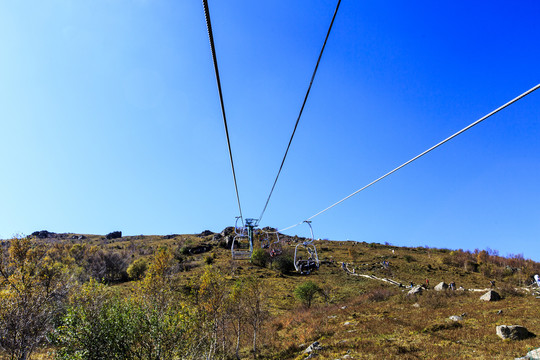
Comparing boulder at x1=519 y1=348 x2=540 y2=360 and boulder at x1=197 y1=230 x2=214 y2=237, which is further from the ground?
boulder at x1=197 y1=230 x2=214 y2=237

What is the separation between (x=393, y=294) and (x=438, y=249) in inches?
2388

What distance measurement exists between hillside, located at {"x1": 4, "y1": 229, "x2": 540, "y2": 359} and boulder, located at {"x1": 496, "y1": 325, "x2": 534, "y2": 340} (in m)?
0.62

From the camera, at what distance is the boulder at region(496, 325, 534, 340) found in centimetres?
1697

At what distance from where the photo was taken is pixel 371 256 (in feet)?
247

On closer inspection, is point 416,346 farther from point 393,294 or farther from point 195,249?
point 195,249

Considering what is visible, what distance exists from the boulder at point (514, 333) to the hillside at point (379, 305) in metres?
0.62

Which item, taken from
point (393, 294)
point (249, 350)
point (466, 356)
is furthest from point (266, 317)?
point (466, 356)

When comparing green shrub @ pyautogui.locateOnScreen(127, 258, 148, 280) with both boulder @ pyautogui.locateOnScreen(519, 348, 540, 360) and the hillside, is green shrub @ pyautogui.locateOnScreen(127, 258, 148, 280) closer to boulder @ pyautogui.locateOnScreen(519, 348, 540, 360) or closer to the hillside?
the hillside

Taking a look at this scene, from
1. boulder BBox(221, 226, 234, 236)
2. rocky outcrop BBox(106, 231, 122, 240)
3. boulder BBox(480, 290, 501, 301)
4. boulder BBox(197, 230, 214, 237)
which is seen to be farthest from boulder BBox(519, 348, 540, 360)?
rocky outcrop BBox(106, 231, 122, 240)

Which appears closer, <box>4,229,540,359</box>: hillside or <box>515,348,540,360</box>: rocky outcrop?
<box>515,348,540,360</box>: rocky outcrop

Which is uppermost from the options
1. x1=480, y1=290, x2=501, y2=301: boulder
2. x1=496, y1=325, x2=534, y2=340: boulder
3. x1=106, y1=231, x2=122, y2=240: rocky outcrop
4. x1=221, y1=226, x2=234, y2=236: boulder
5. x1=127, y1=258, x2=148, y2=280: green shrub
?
x1=106, y1=231, x2=122, y2=240: rocky outcrop

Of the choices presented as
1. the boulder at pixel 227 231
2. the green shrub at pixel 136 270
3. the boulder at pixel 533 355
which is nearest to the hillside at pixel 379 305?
the boulder at pixel 533 355

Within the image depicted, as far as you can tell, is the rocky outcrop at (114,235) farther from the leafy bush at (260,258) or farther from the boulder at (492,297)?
the boulder at (492,297)

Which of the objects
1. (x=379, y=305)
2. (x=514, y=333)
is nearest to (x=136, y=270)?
(x=379, y=305)
